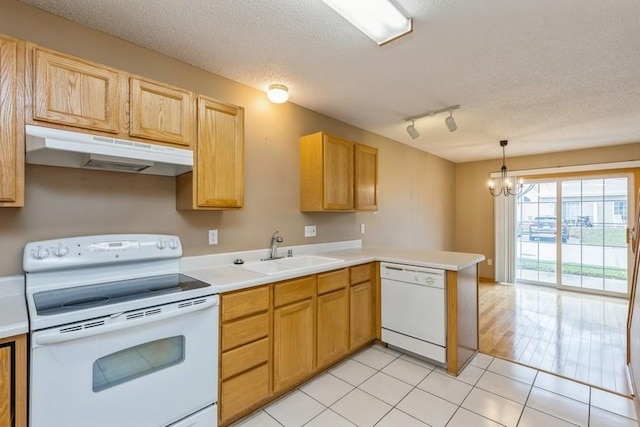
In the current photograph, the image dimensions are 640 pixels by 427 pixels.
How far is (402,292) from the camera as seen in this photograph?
2.72m

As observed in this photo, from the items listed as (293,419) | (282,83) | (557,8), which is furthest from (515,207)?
(293,419)

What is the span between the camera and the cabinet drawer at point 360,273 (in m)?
2.68

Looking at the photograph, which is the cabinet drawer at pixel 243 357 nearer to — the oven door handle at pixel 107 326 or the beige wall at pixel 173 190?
the oven door handle at pixel 107 326

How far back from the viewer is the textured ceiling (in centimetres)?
166

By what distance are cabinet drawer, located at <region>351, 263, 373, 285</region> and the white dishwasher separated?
0.44 ft

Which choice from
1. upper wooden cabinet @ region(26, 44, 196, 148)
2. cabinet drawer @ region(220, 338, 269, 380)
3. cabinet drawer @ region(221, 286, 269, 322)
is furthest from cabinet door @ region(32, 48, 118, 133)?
cabinet drawer @ region(220, 338, 269, 380)

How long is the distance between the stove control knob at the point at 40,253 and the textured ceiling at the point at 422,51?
1.33 metres

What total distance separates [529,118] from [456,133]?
851 millimetres

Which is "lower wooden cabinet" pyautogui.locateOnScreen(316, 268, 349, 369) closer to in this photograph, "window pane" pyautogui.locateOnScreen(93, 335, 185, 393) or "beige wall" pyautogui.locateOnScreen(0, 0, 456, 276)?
A: "beige wall" pyautogui.locateOnScreen(0, 0, 456, 276)

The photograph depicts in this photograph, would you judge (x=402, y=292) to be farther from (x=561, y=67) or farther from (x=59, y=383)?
(x=59, y=383)

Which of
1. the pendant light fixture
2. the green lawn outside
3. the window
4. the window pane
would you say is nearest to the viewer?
the window pane

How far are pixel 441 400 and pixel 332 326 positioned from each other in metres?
0.91

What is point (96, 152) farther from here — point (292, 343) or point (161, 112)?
point (292, 343)

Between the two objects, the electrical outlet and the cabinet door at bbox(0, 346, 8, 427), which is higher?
the electrical outlet
